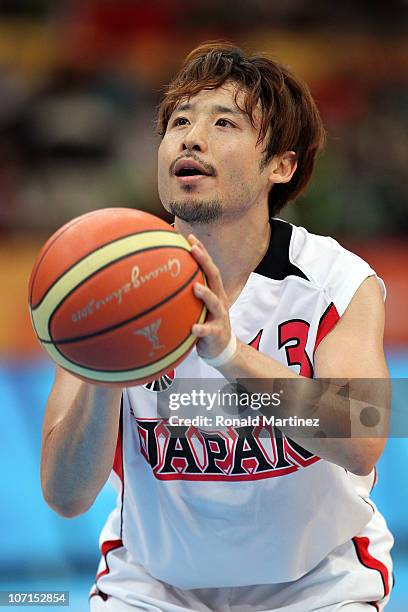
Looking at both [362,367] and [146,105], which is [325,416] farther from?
[146,105]

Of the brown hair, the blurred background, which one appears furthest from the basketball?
the blurred background

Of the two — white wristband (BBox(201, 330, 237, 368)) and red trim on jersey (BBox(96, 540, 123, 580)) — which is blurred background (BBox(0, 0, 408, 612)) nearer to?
red trim on jersey (BBox(96, 540, 123, 580))

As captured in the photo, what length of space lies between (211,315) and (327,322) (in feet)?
2.19

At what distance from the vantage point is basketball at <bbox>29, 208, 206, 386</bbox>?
227 centimetres

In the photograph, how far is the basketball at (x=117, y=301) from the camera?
227cm

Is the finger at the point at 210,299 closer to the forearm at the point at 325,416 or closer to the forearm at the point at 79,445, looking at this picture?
the forearm at the point at 325,416

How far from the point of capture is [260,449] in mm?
2930

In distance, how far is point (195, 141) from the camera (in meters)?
2.97

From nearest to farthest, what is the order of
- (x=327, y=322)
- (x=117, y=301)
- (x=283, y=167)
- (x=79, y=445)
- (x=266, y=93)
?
(x=117, y=301)
(x=79, y=445)
(x=327, y=322)
(x=266, y=93)
(x=283, y=167)

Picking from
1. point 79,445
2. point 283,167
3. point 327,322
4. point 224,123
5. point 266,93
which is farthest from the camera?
point 283,167

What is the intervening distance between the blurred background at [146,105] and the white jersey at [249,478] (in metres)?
5.31

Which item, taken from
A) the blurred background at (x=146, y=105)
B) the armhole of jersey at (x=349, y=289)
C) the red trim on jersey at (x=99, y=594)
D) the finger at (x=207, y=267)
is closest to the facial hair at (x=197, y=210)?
the armhole of jersey at (x=349, y=289)

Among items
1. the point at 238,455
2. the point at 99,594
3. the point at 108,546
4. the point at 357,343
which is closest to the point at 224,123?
the point at 357,343

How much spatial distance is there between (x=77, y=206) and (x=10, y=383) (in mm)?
4220
